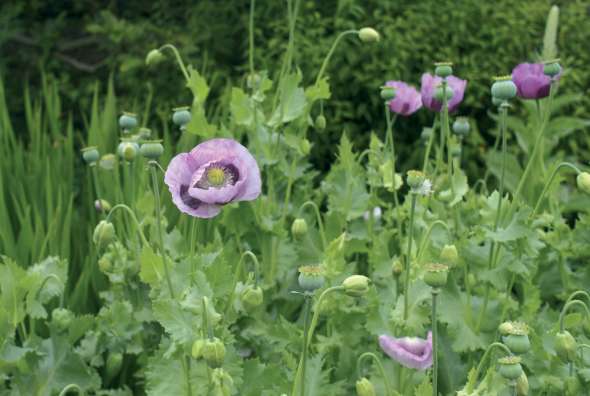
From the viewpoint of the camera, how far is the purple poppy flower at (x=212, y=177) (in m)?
1.09

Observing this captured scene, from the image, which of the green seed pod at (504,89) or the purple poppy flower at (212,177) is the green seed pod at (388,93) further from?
the purple poppy flower at (212,177)

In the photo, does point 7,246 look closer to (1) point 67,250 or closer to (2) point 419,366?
(1) point 67,250

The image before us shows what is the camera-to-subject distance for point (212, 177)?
112cm

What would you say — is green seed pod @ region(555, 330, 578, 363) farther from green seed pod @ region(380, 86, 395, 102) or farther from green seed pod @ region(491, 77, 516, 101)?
green seed pod @ region(380, 86, 395, 102)

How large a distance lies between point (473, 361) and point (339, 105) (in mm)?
1546

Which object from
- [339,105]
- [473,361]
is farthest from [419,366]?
[339,105]

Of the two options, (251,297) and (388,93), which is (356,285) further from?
(388,93)

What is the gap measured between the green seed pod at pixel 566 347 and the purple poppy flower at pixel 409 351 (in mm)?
168

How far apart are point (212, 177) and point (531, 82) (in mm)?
646

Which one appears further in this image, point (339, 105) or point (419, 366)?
point (339, 105)

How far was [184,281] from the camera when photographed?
1.25 m

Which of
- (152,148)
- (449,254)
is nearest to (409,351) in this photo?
(449,254)

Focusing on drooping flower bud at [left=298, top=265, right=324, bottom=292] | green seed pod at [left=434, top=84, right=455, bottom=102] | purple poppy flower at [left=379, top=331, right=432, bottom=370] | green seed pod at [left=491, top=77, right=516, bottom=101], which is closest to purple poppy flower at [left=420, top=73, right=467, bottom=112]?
green seed pod at [left=434, top=84, right=455, bottom=102]

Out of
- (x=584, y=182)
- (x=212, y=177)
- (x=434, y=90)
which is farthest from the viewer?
(x=434, y=90)
